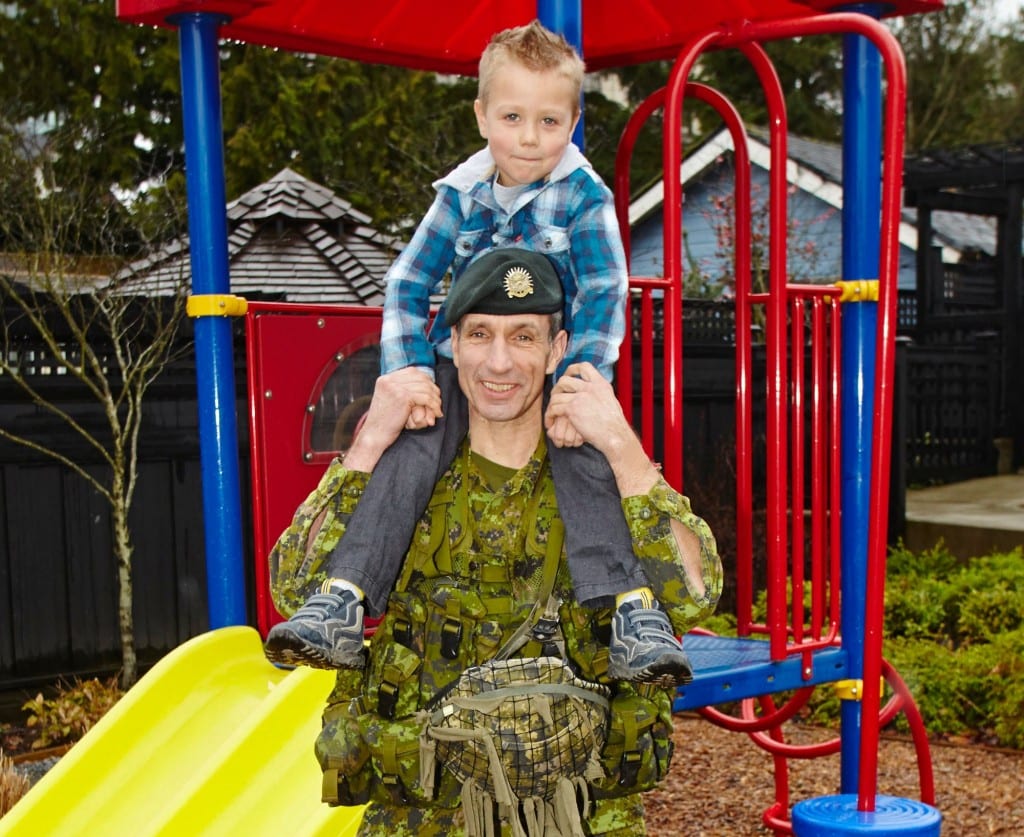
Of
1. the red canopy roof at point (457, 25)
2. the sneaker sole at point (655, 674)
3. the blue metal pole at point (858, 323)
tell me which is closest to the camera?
the sneaker sole at point (655, 674)

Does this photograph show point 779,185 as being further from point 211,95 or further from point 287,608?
point 287,608

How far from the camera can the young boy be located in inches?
78.2

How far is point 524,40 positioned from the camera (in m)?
2.32

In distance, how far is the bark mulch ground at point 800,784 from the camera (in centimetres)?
486

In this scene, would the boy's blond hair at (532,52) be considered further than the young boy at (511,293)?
Yes

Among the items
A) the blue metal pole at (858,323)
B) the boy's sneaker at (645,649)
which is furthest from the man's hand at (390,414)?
the blue metal pole at (858,323)

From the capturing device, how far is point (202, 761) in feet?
10.5

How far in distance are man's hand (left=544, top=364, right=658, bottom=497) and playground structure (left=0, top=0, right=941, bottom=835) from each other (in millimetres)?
935

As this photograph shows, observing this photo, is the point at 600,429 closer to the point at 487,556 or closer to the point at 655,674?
the point at 487,556

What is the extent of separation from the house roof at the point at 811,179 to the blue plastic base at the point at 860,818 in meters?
13.7

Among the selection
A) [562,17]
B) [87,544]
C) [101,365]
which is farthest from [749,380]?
[101,365]

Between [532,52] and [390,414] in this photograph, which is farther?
[532,52]

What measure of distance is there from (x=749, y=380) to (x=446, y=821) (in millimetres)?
1881

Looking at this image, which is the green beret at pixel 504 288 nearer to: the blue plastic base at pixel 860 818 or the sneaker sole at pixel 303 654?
the sneaker sole at pixel 303 654
